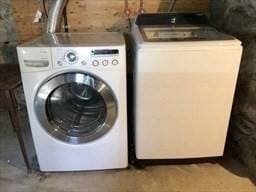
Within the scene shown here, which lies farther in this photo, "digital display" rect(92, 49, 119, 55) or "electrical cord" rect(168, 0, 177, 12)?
"electrical cord" rect(168, 0, 177, 12)

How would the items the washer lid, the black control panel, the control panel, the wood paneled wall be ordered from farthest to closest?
the wood paneled wall → the black control panel → the washer lid → the control panel

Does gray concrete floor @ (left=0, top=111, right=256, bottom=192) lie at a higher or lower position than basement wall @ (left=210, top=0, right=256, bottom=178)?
lower

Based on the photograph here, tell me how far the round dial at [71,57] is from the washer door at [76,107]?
9 centimetres

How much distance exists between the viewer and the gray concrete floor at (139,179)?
5.74ft

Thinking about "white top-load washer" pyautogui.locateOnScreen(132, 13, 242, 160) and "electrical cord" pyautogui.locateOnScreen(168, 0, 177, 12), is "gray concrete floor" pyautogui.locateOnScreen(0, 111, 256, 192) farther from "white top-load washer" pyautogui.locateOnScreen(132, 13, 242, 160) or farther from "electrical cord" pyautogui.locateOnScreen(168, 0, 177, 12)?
"electrical cord" pyautogui.locateOnScreen(168, 0, 177, 12)

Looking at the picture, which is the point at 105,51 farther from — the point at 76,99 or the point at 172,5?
the point at 172,5

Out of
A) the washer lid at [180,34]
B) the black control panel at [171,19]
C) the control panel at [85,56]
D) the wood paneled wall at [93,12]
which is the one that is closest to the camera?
the control panel at [85,56]

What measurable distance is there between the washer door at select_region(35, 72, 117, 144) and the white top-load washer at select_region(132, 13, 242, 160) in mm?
225

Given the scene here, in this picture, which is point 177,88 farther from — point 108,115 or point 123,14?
point 123,14

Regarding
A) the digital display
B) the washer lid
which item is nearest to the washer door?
the digital display

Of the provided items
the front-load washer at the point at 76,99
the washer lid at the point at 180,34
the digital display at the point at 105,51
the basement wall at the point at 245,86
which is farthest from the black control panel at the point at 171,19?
the digital display at the point at 105,51

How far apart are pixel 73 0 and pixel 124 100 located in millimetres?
1221

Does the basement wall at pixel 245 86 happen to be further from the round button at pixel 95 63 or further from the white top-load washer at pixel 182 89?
the round button at pixel 95 63

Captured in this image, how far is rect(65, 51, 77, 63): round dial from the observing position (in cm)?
152
